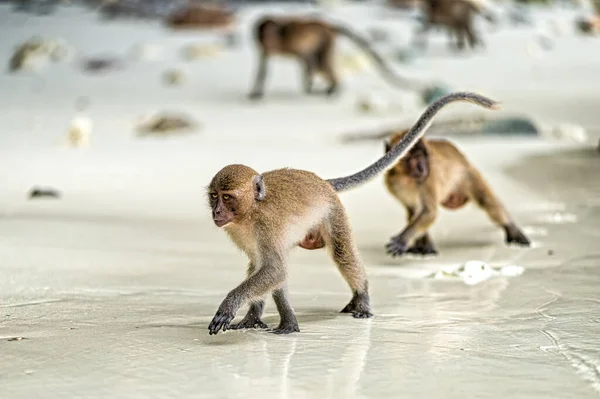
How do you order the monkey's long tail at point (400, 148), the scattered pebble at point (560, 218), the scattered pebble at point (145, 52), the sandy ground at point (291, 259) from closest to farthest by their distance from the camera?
the sandy ground at point (291, 259)
the monkey's long tail at point (400, 148)
the scattered pebble at point (560, 218)
the scattered pebble at point (145, 52)

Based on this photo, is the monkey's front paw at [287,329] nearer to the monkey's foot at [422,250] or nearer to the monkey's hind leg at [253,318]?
the monkey's hind leg at [253,318]

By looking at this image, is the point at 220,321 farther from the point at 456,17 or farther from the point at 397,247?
the point at 456,17

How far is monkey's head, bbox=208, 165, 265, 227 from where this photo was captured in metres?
3.93

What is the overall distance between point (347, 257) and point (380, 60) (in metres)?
8.25

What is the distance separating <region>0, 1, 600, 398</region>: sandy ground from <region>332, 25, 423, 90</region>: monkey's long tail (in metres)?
0.23

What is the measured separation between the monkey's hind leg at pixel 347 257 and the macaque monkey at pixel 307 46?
8107 millimetres

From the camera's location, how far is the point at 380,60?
12.4m

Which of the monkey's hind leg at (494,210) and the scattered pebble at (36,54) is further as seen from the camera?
the scattered pebble at (36,54)

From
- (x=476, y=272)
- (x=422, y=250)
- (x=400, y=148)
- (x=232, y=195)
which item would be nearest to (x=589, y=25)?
(x=422, y=250)

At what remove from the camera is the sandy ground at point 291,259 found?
11.3 ft

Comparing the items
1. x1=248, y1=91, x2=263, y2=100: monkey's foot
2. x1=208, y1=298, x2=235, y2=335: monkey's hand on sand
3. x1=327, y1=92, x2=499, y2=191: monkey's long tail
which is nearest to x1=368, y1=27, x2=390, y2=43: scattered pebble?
x1=248, y1=91, x2=263, y2=100: monkey's foot

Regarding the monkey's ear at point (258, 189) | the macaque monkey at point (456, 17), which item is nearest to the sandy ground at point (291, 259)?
the macaque monkey at point (456, 17)

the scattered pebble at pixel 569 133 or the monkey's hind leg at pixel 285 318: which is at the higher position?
the monkey's hind leg at pixel 285 318

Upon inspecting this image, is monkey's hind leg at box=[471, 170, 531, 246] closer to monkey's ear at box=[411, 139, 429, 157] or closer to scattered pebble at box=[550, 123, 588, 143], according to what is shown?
monkey's ear at box=[411, 139, 429, 157]
